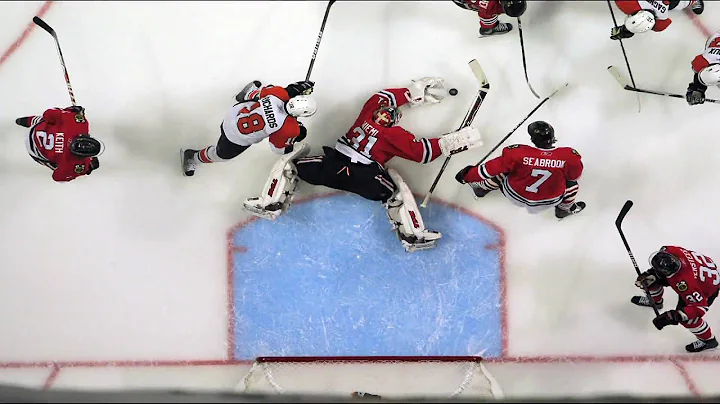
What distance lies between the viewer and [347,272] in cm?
435

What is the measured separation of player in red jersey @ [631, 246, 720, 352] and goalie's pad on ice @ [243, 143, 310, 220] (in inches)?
86.4

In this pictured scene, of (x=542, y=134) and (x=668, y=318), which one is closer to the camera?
(x=542, y=134)

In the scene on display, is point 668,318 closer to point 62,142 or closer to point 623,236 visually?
point 623,236

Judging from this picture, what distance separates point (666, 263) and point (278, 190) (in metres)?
2.29

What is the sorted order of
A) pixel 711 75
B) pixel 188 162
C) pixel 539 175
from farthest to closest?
pixel 188 162 < pixel 711 75 < pixel 539 175

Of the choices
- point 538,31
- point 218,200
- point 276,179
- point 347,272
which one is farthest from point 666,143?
point 218,200

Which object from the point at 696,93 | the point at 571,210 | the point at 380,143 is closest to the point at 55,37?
the point at 380,143

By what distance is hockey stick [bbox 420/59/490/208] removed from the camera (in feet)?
13.8

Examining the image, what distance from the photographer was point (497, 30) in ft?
14.3

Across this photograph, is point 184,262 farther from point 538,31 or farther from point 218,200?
point 538,31

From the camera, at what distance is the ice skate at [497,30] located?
171 inches

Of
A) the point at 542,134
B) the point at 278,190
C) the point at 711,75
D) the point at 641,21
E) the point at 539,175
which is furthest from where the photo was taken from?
the point at 278,190

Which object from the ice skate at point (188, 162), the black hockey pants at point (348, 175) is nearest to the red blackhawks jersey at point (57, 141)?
the ice skate at point (188, 162)

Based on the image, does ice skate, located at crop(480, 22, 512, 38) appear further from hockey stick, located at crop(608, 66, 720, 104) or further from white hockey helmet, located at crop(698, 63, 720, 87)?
white hockey helmet, located at crop(698, 63, 720, 87)
